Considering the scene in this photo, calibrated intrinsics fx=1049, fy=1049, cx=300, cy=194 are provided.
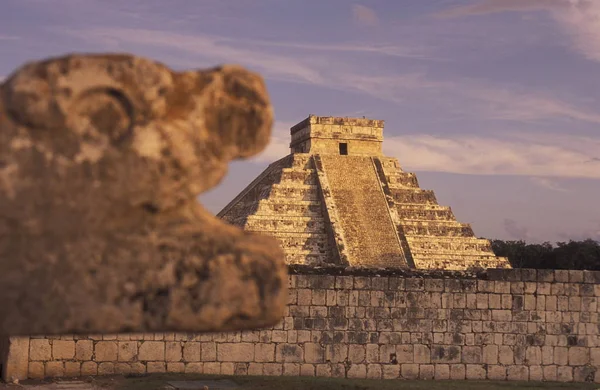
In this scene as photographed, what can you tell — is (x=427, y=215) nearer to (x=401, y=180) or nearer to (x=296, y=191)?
(x=401, y=180)

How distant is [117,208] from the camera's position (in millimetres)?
2883

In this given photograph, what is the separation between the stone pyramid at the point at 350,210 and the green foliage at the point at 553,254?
1872 centimetres

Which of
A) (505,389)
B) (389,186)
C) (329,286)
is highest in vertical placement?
(389,186)

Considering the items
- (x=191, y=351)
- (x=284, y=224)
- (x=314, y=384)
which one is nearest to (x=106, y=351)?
(x=191, y=351)

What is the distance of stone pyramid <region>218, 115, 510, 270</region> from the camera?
4781cm

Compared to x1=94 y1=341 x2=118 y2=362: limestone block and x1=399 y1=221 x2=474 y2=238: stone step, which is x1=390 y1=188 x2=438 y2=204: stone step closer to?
x1=399 y1=221 x2=474 y2=238: stone step

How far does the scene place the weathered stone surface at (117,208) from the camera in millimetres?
2811

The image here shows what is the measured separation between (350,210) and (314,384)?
127ft

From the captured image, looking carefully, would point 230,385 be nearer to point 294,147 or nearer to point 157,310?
point 157,310

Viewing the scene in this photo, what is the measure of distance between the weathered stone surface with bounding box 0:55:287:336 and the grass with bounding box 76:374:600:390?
10.7 m

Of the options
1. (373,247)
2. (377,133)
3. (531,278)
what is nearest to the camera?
(531,278)

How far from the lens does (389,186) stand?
55.0 m

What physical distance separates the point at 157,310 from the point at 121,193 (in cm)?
34

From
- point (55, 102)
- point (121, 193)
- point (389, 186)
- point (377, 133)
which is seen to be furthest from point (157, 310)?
point (377, 133)
